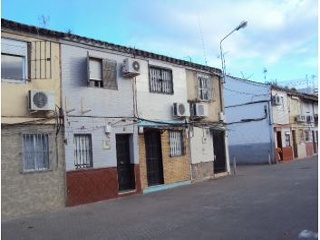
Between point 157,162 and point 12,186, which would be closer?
point 12,186

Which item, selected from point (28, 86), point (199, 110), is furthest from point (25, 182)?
point (199, 110)

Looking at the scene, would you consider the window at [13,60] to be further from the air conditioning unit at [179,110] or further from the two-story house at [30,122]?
the air conditioning unit at [179,110]

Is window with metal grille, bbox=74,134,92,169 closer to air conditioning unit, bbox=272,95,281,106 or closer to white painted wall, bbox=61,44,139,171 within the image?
white painted wall, bbox=61,44,139,171

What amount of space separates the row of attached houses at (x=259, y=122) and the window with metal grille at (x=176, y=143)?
13.7 m

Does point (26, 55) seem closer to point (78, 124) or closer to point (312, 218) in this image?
point (78, 124)

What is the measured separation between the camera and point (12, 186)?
12.4 meters

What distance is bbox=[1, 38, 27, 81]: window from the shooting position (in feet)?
41.7

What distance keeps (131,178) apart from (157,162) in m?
1.78

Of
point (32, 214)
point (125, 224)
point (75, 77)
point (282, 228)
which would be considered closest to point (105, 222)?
point (125, 224)

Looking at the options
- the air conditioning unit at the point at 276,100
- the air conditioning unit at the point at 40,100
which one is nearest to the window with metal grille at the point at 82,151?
the air conditioning unit at the point at 40,100

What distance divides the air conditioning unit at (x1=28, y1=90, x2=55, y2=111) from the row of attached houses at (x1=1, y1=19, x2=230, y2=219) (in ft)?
0.10

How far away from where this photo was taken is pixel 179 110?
1895cm

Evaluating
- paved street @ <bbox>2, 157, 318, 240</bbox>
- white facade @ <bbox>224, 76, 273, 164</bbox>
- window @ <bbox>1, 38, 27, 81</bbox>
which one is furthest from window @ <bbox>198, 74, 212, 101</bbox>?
white facade @ <bbox>224, 76, 273, 164</bbox>

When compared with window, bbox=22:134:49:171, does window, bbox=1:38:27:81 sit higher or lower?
higher
